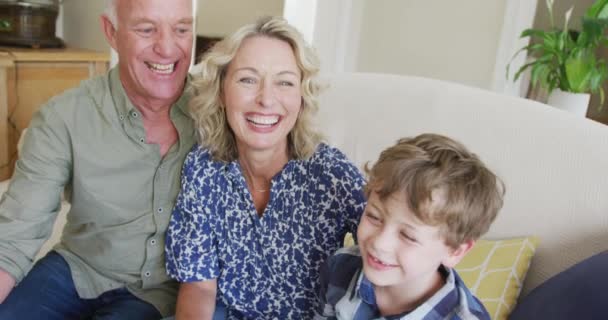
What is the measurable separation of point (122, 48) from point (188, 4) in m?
0.20

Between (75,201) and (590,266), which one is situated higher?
(590,266)

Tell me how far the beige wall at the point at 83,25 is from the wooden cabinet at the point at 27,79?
131 millimetres

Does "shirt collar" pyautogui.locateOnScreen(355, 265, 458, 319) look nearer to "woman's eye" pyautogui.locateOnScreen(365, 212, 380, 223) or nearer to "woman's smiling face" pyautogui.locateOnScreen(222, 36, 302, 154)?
"woman's eye" pyautogui.locateOnScreen(365, 212, 380, 223)

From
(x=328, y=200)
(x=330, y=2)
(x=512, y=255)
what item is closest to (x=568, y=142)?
(x=512, y=255)

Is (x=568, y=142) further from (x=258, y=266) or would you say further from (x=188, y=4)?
(x=188, y=4)

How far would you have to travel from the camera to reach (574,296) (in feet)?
3.03

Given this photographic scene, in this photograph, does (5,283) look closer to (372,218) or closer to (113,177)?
(113,177)

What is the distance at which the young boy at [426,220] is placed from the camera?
848 millimetres

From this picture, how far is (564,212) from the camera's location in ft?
3.79

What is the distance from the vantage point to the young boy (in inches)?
33.4

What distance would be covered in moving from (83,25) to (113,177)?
223 cm

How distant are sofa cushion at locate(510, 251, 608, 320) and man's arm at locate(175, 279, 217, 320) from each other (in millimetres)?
671

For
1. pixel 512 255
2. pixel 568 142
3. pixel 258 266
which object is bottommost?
pixel 258 266

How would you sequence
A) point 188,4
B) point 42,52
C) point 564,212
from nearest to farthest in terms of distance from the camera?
point 564,212, point 188,4, point 42,52
